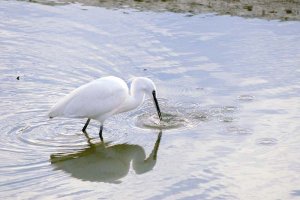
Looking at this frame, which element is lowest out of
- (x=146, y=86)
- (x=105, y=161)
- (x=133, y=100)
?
(x=105, y=161)

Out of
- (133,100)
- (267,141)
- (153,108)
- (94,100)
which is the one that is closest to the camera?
(267,141)

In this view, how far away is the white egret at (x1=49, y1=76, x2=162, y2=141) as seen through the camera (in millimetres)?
8500

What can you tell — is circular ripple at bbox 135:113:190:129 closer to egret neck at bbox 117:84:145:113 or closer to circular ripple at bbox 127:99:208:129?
circular ripple at bbox 127:99:208:129

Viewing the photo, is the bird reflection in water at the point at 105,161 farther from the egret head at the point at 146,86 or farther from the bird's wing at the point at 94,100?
the egret head at the point at 146,86

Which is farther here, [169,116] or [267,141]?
[169,116]

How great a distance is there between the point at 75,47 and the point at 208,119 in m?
3.11

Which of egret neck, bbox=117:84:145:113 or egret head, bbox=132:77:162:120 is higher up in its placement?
egret head, bbox=132:77:162:120

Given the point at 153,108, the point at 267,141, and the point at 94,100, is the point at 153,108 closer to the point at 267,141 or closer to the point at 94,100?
the point at 94,100

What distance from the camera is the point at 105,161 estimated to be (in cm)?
815

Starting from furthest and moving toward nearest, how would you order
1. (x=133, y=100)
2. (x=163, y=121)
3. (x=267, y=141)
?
(x=163, y=121) → (x=133, y=100) → (x=267, y=141)

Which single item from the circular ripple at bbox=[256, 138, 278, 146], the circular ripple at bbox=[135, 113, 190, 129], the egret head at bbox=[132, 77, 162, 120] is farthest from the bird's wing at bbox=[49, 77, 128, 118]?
the circular ripple at bbox=[256, 138, 278, 146]

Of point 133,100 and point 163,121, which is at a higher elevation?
point 133,100

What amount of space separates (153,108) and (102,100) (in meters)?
1.02

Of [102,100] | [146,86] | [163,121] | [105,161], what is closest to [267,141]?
[163,121]
